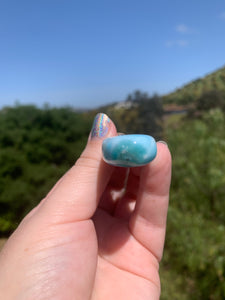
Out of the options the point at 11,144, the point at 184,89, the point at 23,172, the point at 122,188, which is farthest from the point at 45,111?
the point at 122,188

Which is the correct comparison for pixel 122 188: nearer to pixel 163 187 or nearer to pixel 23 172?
pixel 163 187

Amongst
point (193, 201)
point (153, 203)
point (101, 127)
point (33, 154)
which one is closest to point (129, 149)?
point (101, 127)

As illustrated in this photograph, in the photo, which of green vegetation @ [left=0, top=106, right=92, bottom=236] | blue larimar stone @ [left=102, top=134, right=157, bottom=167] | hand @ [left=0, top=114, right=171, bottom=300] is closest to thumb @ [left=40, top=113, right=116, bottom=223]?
hand @ [left=0, top=114, right=171, bottom=300]

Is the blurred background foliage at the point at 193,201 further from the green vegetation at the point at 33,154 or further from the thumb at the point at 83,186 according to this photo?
the thumb at the point at 83,186

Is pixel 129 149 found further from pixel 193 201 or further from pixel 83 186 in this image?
pixel 193 201

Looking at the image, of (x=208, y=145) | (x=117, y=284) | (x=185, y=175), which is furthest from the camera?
(x=185, y=175)

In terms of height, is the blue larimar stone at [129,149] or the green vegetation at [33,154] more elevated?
the blue larimar stone at [129,149]

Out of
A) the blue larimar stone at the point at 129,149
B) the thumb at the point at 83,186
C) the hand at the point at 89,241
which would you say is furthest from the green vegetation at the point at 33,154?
the blue larimar stone at the point at 129,149
